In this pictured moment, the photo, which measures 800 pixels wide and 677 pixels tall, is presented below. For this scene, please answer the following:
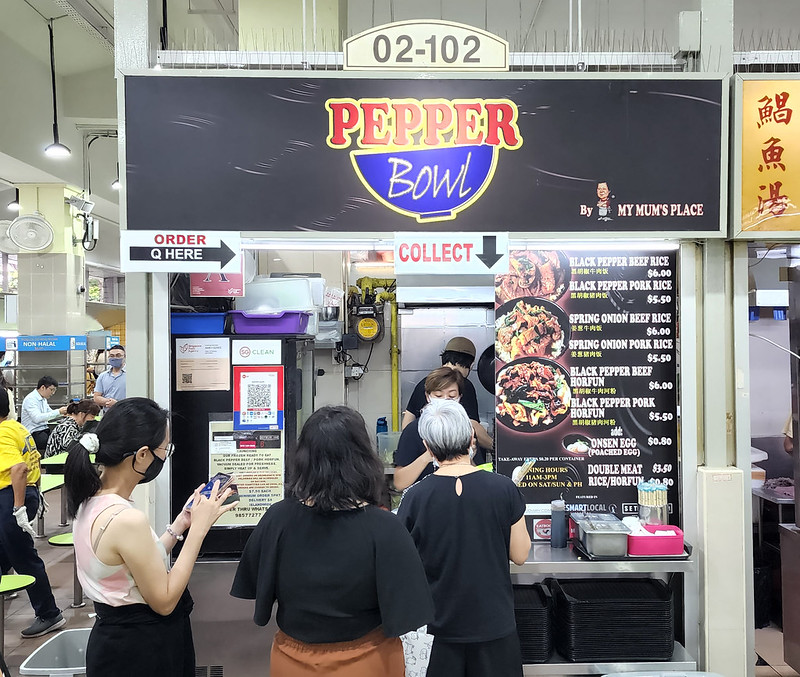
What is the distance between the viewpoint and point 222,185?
3.08 metres

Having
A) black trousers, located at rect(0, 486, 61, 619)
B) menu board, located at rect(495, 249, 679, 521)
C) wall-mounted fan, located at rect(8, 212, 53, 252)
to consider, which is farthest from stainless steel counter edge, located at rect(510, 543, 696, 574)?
wall-mounted fan, located at rect(8, 212, 53, 252)

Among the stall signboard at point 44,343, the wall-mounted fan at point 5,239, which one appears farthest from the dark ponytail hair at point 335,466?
the stall signboard at point 44,343

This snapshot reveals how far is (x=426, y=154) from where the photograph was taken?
3125 millimetres

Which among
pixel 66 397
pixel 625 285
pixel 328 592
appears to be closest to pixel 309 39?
pixel 625 285

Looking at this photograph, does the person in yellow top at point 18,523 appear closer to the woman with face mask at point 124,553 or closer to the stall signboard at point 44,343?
the woman with face mask at point 124,553

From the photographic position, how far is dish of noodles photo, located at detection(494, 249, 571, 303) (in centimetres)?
343

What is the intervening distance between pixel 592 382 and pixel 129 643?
7.71ft

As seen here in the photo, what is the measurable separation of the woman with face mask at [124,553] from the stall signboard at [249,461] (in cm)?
110

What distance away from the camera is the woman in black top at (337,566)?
1893 mm

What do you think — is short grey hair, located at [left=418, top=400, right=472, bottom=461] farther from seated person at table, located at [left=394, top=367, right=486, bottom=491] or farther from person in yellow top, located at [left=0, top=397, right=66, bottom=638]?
person in yellow top, located at [left=0, top=397, right=66, bottom=638]

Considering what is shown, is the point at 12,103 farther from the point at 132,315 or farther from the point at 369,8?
the point at 132,315

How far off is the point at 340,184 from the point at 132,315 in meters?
1.19

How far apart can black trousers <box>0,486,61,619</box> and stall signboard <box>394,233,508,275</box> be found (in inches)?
140

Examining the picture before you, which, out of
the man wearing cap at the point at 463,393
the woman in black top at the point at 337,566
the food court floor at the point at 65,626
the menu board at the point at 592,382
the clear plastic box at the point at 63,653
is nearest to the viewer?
the woman in black top at the point at 337,566
